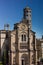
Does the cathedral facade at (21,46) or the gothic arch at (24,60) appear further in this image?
the gothic arch at (24,60)

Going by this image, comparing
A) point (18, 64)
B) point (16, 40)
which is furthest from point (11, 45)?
point (18, 64)

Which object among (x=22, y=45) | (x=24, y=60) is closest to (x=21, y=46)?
(x=22, y=45)

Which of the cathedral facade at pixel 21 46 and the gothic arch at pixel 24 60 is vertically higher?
the cathedral facade at pixel 21 46

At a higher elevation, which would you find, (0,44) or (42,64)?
(0,44)

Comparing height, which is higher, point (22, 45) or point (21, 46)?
point (22, 45)

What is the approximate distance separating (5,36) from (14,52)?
301 cm

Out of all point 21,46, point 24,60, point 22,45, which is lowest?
point 24,60

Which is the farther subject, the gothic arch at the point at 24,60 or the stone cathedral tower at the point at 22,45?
the gothic arch at the point at 24,60

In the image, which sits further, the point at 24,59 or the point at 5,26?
the point at 5,26

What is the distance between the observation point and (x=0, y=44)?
2998 centimetres

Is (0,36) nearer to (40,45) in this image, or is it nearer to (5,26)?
(5,26)

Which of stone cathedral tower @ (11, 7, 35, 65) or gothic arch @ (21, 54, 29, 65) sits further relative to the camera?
gothic arch @ (21, 54, 29, 65)

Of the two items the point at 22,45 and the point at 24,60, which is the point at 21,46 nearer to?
the point at 22,45

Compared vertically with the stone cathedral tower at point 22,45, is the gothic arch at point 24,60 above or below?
below
